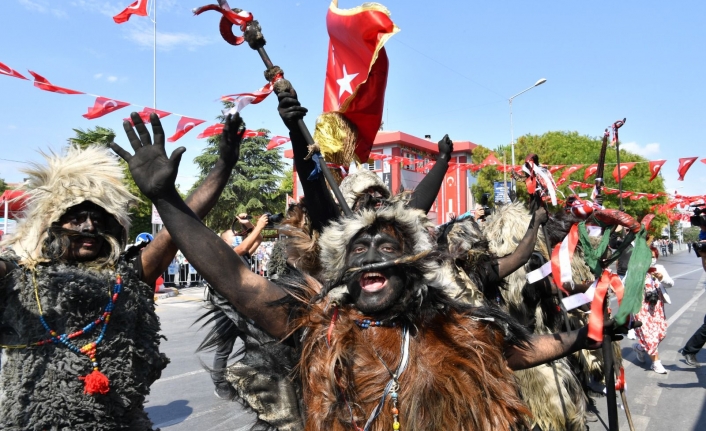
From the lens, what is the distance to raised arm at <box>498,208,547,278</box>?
10.6 ft

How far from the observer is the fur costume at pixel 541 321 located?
3.40m

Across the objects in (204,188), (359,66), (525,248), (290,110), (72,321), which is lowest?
(72,321)

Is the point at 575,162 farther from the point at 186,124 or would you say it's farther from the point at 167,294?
the point at 186,124

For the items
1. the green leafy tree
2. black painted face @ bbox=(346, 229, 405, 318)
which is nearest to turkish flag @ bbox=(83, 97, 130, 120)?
black painted face @ bbox=(346, 229, 405, 318)

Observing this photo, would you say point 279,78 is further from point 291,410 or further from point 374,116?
point 291,410

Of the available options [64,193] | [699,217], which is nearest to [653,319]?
[699,217]

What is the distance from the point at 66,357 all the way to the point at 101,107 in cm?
386

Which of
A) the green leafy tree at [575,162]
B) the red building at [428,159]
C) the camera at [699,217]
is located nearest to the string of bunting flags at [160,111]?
the camera at [699,217]

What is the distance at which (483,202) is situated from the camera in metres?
6.18

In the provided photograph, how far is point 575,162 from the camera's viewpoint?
35.2 metres

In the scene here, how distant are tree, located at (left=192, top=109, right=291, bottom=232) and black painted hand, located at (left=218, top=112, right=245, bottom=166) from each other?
3458 cm

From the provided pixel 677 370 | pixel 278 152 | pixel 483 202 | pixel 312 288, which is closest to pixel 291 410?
pixel 312 288

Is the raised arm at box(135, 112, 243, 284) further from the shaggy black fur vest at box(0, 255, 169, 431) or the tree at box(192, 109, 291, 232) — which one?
the tree at box(192, 109, 291, 232)

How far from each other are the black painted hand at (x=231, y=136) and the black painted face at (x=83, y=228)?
→ 86cm
